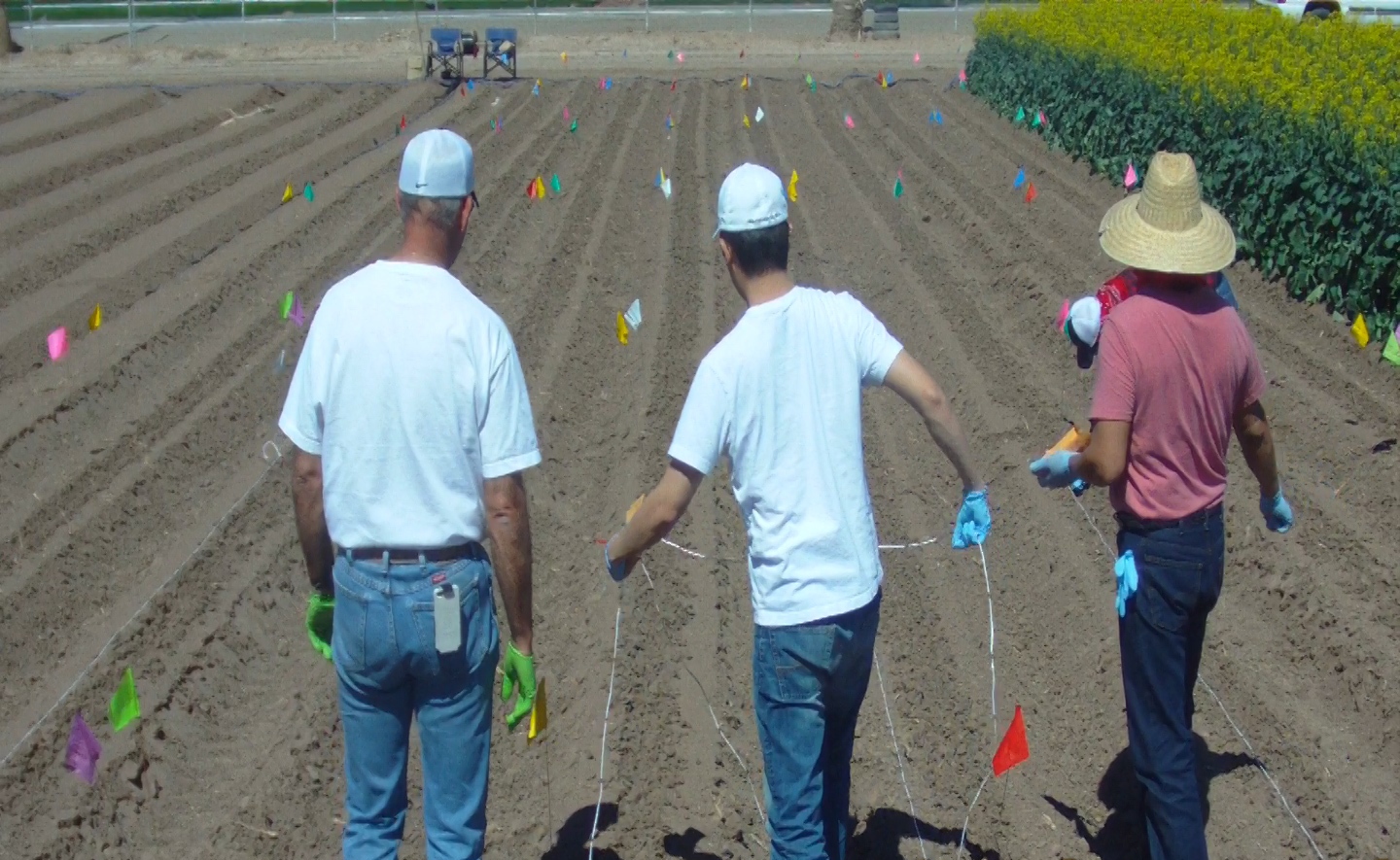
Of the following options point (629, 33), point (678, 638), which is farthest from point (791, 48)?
point (678, 638)

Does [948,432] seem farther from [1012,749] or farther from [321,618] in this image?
[321,618]

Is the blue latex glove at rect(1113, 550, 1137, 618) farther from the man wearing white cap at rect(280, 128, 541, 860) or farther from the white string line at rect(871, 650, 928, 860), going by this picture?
the man wearing white cap at rect(280, 128, 541, 860)

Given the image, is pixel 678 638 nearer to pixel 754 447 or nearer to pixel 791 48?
pixel 754 447

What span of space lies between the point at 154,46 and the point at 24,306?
2257 cm

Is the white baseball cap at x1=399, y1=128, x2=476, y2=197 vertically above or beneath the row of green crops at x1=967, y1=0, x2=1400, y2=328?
above

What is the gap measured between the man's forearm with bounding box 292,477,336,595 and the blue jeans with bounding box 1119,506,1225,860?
6.63 feet

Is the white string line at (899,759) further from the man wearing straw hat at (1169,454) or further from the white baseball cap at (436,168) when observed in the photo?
the white baseball cap at (436,168)

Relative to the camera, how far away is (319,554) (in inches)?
141

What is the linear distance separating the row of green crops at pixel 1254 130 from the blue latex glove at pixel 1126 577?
567 centimetres

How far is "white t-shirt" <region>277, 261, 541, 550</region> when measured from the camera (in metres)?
3.27

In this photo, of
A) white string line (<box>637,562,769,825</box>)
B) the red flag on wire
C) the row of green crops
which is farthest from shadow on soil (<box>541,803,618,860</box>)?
the row of green crops

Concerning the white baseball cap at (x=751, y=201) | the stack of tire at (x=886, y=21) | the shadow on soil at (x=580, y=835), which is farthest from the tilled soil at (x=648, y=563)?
the stack of tire at (x=886, y=21)

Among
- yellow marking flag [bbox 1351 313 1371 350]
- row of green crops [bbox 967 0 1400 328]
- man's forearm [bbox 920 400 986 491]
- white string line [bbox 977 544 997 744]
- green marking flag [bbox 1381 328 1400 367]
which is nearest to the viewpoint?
man's forearm [bbox 920 400 986 491]

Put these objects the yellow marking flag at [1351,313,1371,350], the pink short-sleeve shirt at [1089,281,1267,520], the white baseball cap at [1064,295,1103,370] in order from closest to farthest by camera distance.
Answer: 1. the pink short-sleeve shirt at [1089,281,1267,520]
2. the white baseball cap at [1064,295,1103,370]
3. the yellow marking flag at [1351,313,1371,350]
